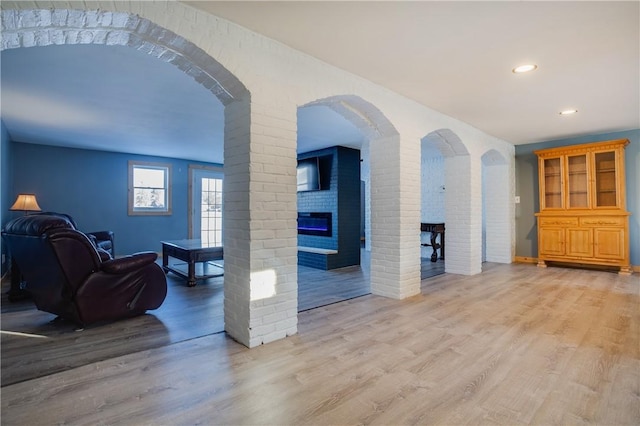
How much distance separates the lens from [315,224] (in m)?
6.91

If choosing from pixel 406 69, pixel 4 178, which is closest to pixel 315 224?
pixel 406 69

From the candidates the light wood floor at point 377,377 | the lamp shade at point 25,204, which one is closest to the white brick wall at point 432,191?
the light wood floor at point 377,377

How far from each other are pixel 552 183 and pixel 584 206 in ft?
2.21

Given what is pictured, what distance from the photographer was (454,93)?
3963mm

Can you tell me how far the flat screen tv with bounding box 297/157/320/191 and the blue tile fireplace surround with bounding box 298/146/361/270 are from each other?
0.05 meters

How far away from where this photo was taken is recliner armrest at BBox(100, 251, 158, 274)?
3.11 metres

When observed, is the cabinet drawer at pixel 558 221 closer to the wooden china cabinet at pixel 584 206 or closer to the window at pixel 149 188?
the wooden china cabinet at pixel 584 206

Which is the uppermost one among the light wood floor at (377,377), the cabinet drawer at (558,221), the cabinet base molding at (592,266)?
the cabinet drawer at (558,221)

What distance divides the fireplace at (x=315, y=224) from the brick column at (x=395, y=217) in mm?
2365

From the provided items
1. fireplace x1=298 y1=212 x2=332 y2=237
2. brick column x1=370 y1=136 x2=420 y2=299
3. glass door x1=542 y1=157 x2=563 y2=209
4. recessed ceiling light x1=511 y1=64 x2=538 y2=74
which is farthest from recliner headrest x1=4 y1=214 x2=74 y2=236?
glass door x1=542 y1=157 x2=563 y2=209

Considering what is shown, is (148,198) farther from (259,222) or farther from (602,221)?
(602,221)

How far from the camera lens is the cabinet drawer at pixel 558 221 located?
5.91 m

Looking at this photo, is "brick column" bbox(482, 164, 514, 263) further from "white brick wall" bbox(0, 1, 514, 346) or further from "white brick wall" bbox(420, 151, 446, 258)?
"white brick wall" bbox(0, 1, 514, 346)

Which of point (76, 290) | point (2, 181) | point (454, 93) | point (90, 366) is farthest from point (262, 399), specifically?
point (2, 181)
